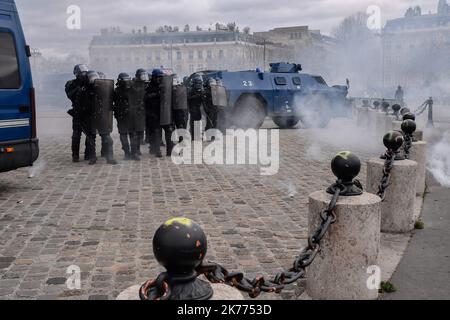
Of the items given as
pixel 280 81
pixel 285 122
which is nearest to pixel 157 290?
pixel 280 81

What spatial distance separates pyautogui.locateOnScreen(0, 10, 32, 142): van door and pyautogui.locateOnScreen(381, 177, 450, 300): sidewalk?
533 cm

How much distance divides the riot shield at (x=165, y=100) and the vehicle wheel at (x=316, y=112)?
863cm

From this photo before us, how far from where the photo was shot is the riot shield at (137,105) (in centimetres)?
1072

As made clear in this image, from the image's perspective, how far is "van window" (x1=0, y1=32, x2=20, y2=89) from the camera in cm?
718

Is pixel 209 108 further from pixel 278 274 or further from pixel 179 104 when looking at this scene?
pixel 278 274

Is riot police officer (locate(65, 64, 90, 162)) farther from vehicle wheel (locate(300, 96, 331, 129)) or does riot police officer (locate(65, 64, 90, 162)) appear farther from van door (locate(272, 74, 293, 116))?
vehicle wheel (locate(300, 96, 331, 129))

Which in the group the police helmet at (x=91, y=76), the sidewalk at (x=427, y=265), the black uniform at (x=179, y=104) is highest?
the police helmet at (x=91, y=76)

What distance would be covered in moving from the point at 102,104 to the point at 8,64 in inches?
122

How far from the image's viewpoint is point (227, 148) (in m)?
13.1

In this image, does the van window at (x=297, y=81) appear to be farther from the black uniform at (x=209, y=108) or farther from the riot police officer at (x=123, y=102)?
the riot police officer at (x=123, y=102)

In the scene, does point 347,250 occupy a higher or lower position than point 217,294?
lower

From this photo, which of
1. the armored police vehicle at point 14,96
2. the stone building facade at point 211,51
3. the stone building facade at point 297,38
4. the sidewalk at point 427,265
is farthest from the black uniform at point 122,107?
the stone building facade at point 297,38

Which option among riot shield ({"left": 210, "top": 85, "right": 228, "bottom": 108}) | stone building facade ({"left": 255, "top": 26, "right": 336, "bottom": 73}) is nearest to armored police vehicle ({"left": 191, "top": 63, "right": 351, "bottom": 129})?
riot shield ({"left": 210, "top": 85, "right": 228, "bottom": 108})

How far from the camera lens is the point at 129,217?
6.16 metres
